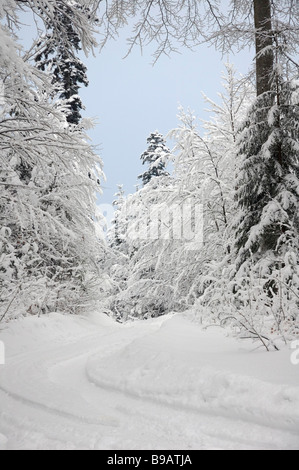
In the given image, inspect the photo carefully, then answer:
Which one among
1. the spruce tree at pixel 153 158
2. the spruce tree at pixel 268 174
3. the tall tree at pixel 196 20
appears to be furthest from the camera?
the spruce tree at pixel 153 158

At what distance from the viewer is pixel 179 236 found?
11297mm

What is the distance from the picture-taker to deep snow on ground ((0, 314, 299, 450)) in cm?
213

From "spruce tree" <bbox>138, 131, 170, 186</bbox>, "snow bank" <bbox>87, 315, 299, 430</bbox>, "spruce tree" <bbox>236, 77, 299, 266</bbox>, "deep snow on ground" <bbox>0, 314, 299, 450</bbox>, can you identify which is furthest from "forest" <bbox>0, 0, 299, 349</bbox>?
"spruce tree" <bbox>138, 131, 170, 186</bbox>

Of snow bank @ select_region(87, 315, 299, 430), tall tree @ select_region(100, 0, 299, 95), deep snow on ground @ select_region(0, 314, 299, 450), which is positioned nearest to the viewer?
deep snow on ground @ select_region(0, 314, 299, 450)

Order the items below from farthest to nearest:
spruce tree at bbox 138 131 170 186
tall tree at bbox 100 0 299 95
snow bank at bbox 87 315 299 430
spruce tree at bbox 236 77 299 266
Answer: spruce tree at bbox 138 131 170 186 → tall tree at bbox 100 0 299 95 → spruce tree at bbox 236 77 299 266 → snow bank at bbox 87 315 299 430

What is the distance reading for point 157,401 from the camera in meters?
2.72

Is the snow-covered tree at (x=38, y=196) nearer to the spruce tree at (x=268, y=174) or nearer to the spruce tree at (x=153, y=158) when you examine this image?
the spruce tree at (x=268, y=174)

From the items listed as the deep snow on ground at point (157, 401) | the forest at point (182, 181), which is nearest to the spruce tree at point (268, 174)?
the forest at point (182, 181)

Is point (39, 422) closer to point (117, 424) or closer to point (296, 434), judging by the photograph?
point (117, 424)

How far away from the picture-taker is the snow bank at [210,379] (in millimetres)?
2316

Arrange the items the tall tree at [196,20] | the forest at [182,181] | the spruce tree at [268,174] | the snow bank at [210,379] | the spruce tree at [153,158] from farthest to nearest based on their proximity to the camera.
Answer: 1. the spruce tree at [153,158]
2. the tall tree at [196,20]
3. the spruce tree at [268,174]
4. the forest at [182,181]
5. the snow bank at [210,379]

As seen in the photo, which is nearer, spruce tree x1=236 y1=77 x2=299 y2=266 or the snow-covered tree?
the snow-covered tree

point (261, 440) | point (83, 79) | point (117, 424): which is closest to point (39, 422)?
point (117, 424)

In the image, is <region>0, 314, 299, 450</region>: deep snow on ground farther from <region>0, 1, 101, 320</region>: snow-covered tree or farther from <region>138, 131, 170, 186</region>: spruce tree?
<region>138, 131, 170, 186</region>: spruce tree
